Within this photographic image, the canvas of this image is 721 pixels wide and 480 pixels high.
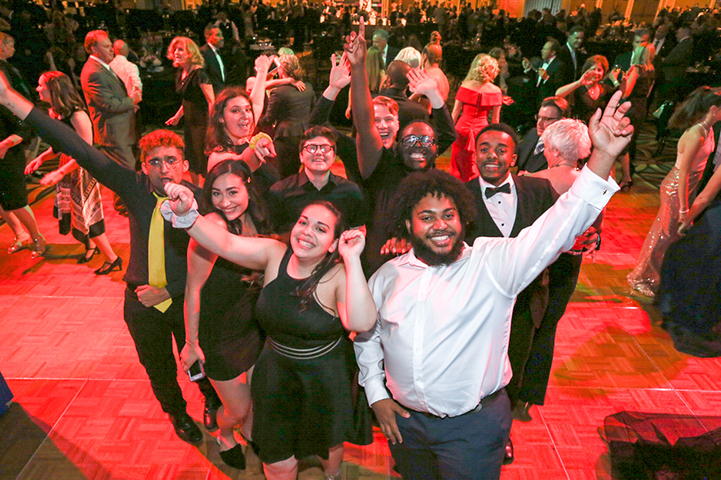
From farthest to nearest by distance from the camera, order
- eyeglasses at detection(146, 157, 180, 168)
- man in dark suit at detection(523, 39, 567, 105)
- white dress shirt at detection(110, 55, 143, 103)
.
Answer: man in dark suit at detection(523, 39, 567, 105)
white dress shirt at detection(110, 55, 143, 103)
eyeglasses at detection(146, 157, 180, 168)

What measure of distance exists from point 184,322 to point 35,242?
283cm

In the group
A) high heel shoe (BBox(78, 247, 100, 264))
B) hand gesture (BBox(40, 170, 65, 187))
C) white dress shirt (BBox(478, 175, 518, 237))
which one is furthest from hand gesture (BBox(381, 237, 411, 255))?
high heel shoe (BBox(78, 247, 100, 264))

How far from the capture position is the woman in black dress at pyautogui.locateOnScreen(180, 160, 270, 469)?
213 centimetres

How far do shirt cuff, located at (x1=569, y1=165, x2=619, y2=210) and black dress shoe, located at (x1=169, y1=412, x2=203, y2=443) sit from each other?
2.16m

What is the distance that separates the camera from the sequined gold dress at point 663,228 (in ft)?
11.0

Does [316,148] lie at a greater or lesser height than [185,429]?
greater

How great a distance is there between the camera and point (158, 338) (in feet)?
7.69

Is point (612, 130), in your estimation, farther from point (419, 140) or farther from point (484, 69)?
point (484, 69)

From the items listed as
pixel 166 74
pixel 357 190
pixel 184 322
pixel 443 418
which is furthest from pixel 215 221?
pixel 166 74

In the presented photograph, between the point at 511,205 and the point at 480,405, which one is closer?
the point at 480,405

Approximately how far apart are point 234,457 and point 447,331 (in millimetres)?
1423

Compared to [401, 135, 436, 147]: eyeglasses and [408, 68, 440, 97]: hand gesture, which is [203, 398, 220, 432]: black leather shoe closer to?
[401, 135, 436, 147]: eyeglasses

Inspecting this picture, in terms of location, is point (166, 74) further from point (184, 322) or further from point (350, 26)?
point (350, 26)

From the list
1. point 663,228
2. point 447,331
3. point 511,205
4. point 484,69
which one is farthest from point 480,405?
point 484,69
